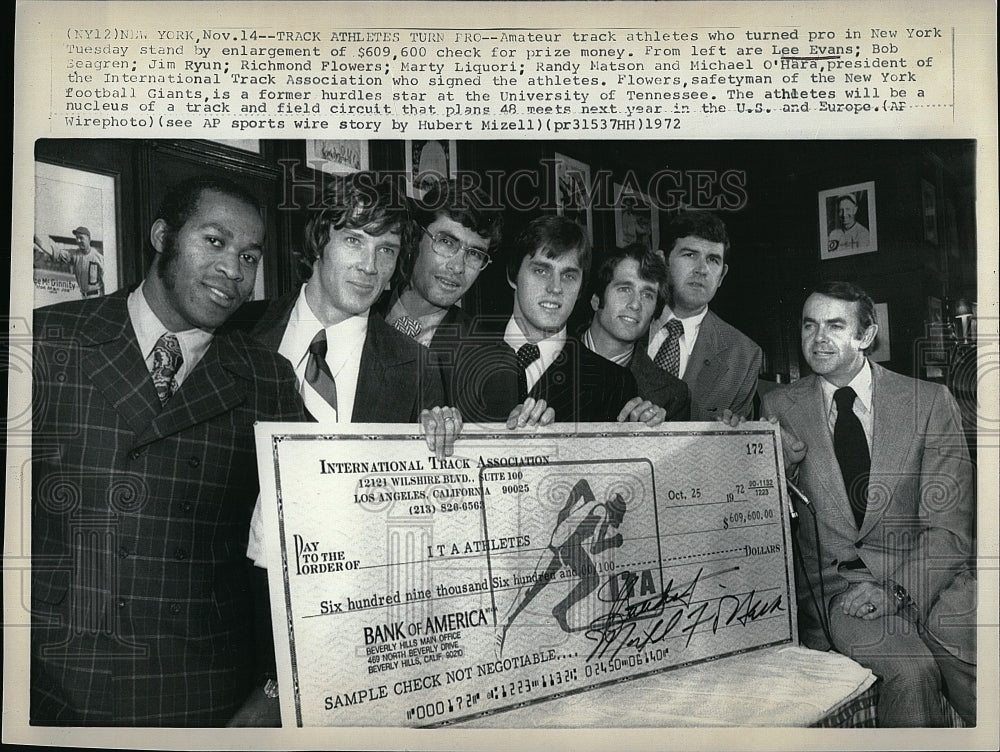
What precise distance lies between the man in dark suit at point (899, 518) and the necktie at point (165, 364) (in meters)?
1.32

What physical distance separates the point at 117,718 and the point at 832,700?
5.05 feet

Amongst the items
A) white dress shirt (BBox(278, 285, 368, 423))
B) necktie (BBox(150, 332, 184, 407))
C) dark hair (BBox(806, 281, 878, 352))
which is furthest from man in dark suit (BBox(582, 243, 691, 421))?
necktie (BBox(150, 332, 184, 407))

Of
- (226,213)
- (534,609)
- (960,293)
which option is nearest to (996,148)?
(960,293)

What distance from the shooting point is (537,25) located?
6.42 ft

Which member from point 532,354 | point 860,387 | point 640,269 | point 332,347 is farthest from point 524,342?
point 860,387

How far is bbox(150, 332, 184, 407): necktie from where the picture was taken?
1.85 meters

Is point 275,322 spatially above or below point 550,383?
above

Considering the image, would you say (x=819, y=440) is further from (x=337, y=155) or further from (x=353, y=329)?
(x=337, y=155)

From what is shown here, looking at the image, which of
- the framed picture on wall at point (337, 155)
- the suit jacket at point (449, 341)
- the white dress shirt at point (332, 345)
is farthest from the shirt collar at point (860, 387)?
the framed picture on wall at point (337, 155)

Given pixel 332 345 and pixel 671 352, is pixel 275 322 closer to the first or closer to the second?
pixel 332 345

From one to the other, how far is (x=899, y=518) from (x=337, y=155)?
1468 millimetres

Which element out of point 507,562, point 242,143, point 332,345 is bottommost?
point 507,562

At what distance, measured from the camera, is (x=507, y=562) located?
74.5 inches
